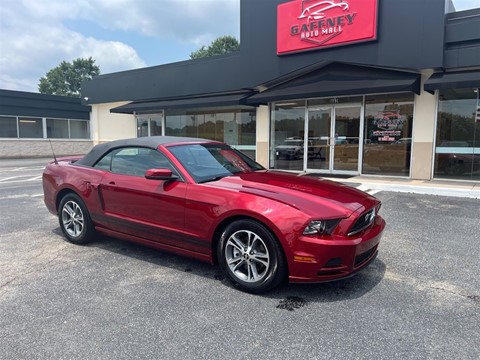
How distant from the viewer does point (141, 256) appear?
456 cm

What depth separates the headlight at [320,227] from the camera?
3258 millimetres

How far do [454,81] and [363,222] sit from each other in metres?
7.41

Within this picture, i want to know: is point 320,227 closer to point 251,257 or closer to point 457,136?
point 251,257

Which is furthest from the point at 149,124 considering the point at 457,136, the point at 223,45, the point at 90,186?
the point at 223,45

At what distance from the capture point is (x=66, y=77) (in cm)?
7681

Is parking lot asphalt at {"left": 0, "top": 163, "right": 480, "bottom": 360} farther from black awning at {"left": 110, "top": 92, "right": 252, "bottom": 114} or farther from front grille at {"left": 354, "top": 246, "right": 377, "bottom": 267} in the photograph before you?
black awning at {"left": 110, "top": 92, "right": 252, "bottom": 114}

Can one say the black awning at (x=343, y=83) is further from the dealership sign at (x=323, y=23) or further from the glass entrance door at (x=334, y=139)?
the glass entrance door at (x=334, y=139)

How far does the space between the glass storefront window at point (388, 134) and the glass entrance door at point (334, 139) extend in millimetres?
338

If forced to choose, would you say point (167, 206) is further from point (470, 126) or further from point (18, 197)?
point (470, 126)

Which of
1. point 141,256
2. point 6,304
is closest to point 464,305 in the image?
point 141,256

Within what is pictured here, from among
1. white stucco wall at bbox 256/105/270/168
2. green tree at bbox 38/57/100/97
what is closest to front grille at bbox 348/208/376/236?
white stucco wall at bbox 256/105/270/168

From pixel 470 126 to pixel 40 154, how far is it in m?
26.8

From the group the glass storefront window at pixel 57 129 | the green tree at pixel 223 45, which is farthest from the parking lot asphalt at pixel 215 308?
the green tree at pixel 223 45

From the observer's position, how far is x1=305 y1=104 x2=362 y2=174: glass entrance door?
1168 centimetres
